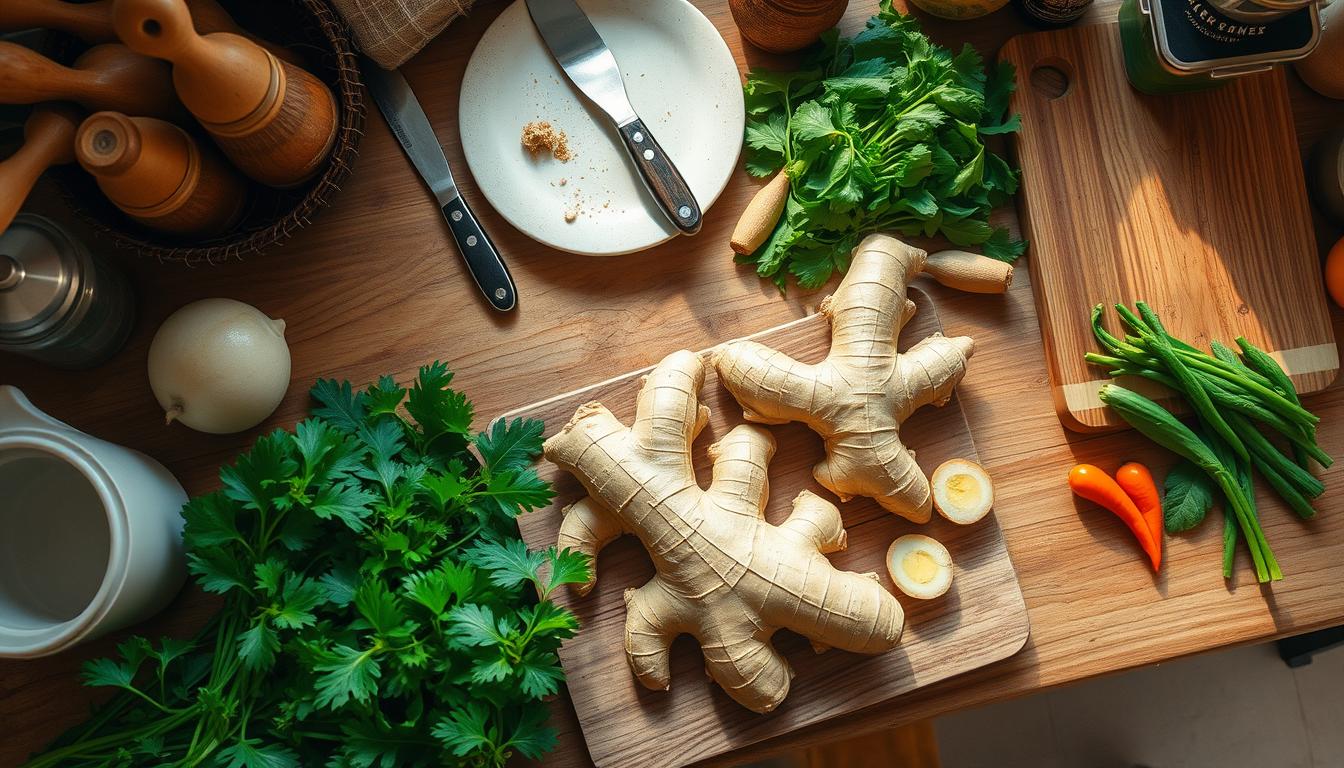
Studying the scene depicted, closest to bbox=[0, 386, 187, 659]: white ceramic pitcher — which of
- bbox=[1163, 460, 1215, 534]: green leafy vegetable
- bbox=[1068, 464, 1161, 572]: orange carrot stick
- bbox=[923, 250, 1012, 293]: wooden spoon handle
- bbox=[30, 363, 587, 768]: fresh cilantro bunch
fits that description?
bbox=[30, 363, 587, 768]: fresh cilantro bunch

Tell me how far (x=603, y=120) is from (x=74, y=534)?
0.78 meters

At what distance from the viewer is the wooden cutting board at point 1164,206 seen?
1107 mm

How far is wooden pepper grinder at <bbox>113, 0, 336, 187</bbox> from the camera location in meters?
0.73

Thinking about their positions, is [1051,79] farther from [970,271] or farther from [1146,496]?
[1146,496]

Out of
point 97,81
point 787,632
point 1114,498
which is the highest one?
point 97,81

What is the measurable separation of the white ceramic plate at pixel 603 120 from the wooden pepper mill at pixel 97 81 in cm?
34

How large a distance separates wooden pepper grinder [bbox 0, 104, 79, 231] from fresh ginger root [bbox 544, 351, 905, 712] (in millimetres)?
552

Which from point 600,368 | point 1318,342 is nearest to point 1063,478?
point 1318,342

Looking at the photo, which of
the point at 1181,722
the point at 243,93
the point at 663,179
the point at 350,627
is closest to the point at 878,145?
the point at 663,179

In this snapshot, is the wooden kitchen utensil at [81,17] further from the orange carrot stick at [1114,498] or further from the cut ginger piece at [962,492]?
the orange carrot stick at [1114,498]

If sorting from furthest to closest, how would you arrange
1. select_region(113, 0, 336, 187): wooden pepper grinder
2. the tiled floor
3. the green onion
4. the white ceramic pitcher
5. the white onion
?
the tiled floor < the green onion < the white onion < the white ceramic pitcher < select_region(113, 0, 336, 187): wooden pepper grinder

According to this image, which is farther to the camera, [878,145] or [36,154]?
[878,145]

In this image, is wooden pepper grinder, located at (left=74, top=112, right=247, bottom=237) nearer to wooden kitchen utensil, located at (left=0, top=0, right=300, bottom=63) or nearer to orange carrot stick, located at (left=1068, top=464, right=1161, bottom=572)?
wooden kitchen utensil, located at (left=0, top=0, right=300, bottom=63)

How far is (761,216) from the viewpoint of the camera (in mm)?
1078
